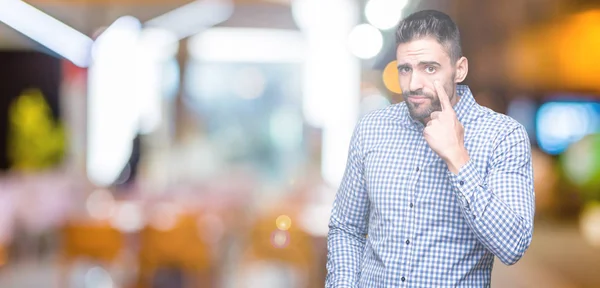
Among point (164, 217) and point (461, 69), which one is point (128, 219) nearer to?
point (164, 217)

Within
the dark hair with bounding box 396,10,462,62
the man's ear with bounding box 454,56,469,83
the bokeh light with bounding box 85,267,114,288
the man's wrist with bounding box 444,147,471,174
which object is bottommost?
the bokeh light with bounding box 85,267,114,288

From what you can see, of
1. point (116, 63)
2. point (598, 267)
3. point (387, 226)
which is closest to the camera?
point (387, 226)

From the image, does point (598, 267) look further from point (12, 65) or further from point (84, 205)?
point (12, 65)

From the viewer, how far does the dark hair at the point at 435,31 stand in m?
1.91

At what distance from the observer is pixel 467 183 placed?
1789 millimetres

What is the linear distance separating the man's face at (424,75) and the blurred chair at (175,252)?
5010mm

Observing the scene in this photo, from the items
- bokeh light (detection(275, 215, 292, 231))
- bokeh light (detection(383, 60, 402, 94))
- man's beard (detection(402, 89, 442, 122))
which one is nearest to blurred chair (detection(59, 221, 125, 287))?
bokeh light (detection(275, 215, 292, 231))

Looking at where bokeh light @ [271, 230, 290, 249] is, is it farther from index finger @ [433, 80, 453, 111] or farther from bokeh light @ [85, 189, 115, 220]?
index finger @ [433, 80, 453, 111]

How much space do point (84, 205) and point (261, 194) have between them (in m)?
1.80

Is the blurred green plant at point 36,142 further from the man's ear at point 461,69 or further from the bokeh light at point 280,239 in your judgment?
the man's ear at point 461,69

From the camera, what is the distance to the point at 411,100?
75.0 inches

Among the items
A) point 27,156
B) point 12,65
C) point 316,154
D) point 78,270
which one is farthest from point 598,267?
point 12,65

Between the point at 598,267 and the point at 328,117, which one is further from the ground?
the point at 328,117

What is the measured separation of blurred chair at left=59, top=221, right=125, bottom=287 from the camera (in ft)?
22.0
